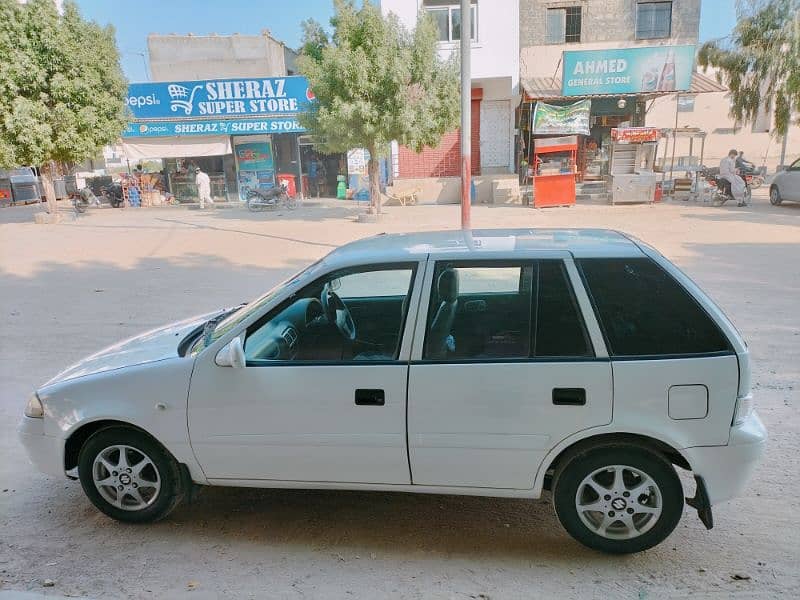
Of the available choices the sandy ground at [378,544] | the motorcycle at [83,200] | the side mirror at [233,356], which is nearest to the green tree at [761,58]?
the sandy ground at [378,544]

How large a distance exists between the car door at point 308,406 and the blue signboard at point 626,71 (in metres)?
20.0

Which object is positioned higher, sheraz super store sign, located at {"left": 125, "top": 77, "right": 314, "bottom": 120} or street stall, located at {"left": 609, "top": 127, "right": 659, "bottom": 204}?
sheraz super store sign, located at {"left": 125, "top": 77, "right": 314, "bottom": 120}

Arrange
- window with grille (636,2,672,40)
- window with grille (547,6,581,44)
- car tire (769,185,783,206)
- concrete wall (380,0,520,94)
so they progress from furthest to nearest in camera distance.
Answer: window with grille (547,6,581,44) < window with grille (636,2,672,40) < concrete wall (380,0,520,94) < car tire (769,185,783,206)

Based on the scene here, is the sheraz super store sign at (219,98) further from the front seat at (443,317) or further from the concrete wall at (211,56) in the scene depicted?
the front seat at (443,317)

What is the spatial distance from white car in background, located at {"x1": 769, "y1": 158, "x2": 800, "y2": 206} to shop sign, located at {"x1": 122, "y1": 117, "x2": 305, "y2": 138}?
675 inches

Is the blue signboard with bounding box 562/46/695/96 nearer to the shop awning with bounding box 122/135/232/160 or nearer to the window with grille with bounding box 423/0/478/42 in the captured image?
the window with grille with bounding box 423/0/478/42

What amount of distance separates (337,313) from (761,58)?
79.4ft

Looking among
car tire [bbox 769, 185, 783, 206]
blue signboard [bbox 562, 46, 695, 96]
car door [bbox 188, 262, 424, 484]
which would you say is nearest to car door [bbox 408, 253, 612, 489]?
car door [bbox 188, 262, 424, 484]

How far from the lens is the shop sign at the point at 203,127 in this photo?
24.7m

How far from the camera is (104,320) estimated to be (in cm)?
795

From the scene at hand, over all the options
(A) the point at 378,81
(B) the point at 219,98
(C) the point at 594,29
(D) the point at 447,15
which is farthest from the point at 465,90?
(C) the point at 594,29

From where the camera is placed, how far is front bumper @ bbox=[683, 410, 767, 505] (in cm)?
286

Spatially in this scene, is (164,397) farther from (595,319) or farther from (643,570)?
(643,570)

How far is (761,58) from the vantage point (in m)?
21.8
